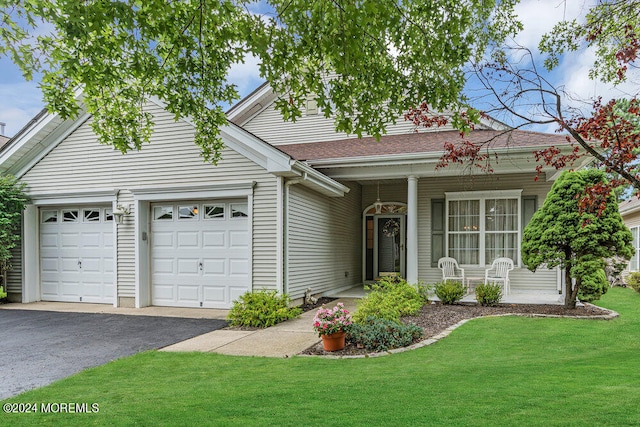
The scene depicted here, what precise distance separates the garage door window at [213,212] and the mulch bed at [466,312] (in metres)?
4.36

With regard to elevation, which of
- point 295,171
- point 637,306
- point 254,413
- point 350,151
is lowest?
point 637,306

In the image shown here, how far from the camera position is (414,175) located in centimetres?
1010

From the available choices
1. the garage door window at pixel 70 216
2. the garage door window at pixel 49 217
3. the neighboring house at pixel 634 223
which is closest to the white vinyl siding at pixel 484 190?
the neighboring house at pixel 634 223

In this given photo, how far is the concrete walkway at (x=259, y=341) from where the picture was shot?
18.9 feet

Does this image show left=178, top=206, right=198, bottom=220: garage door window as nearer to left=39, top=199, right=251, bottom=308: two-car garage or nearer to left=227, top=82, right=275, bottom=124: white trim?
left=39, top=199, right=251, bottom=308: two-car garage

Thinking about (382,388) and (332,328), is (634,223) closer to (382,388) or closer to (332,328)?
(332,328)

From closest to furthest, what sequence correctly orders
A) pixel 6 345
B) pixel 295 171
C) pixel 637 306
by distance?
pixel 6 345 < pixel 295 171 < pixel 637 306

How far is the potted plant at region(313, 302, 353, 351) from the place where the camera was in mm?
5594

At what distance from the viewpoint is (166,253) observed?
9.66 meters

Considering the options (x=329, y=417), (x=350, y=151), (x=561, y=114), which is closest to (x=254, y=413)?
(x=329, y=417)

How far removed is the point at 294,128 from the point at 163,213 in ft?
18.5

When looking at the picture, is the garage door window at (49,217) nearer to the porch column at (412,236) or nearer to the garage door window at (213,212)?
the garage door window at (213,212)

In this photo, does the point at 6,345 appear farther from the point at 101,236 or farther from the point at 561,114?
the point at 561,114

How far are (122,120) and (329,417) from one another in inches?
243
